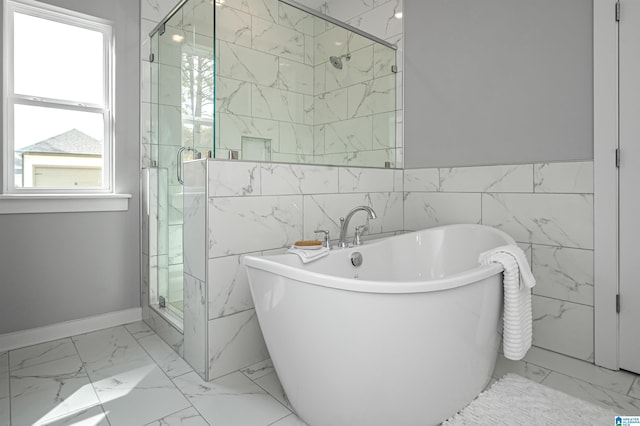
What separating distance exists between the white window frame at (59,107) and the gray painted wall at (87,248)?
5cm

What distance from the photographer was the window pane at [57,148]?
238cm

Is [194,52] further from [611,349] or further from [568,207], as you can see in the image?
[611,349]

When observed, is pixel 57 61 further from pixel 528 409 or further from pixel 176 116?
pixel 528 409

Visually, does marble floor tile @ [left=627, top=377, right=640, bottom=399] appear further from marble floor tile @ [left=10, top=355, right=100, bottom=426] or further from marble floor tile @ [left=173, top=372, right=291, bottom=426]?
marble floor tile @ [left=10, top=355, right=100, bottom=426]

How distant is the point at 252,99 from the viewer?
88.4 inches

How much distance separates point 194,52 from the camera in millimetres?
2131

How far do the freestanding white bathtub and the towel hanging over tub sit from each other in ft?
0.14

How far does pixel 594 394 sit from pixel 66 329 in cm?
311

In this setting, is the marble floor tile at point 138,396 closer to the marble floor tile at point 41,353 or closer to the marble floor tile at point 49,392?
the marble floor tile at point 49,392

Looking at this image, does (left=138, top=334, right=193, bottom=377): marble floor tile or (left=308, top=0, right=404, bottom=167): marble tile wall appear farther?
(left=308, top=0, right=404, bottom=167): marble tile wall

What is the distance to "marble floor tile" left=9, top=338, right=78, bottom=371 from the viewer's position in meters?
2.09

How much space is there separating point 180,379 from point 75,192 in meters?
1.56

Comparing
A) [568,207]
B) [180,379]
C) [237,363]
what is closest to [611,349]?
[568,207]

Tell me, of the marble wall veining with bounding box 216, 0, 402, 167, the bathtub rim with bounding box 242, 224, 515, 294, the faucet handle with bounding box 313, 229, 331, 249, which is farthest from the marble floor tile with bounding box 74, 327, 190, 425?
the marble wall veining with bounding box 216, 0, 402, 167
